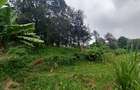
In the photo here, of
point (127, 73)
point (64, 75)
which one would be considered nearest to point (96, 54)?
point (64, 75)

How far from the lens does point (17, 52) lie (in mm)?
22797

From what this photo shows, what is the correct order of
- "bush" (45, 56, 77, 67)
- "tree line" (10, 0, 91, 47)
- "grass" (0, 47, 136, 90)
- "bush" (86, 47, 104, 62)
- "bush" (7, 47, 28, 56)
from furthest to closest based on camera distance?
"tree line" (10, 0, 91, 47) < "bush" (86, 47, 104, 62) < "bush" (45, 56, 77, 67) < "bush" (7, 47, 28, 56) < "grass" (0, 47, 136, 90)

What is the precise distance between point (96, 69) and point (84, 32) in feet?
40.6

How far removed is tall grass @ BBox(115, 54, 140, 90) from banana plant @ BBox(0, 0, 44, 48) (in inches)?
704

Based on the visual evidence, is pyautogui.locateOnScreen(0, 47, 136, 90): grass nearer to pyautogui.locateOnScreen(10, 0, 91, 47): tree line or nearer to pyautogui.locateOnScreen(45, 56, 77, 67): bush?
pyautogui.locateOnScreen(45, 56, 77, 67): bush

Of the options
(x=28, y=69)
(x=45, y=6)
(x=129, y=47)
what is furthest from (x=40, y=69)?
(x=129, y=47)

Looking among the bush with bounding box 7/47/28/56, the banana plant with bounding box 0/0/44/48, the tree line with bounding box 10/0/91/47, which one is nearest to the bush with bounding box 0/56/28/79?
the bush with bounding box 7/47/28/56

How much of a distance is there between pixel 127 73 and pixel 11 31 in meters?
18.7

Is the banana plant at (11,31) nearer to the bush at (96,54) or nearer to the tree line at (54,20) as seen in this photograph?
the bush at (96,54)

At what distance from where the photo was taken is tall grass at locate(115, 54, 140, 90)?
4.51 m

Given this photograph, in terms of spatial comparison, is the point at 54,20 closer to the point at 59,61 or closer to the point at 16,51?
the point at 59,61

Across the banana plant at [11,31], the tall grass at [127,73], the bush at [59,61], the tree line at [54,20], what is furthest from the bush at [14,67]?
the tall grass at [127,73]

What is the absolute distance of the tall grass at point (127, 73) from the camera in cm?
451

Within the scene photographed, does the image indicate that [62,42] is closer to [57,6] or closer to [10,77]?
[57,6]
